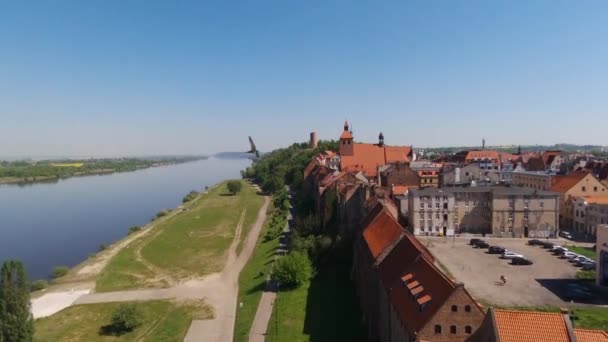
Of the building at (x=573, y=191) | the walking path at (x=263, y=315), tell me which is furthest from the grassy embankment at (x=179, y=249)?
the building at (x=573, y=191)

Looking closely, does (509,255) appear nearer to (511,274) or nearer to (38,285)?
(511,274)

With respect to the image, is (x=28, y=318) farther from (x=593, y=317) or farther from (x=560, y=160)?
(x=560, y=160)

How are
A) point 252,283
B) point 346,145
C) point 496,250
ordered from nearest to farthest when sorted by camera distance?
1. point 496,250
2. point 252,283
3. point 346,145

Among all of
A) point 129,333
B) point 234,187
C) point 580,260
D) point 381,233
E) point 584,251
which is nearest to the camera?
point 381,233

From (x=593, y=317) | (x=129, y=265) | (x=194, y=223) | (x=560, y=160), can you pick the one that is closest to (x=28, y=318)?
(x=129, y=265)

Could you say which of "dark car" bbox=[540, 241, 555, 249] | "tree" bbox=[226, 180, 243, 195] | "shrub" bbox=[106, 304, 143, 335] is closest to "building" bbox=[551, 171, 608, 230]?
"dark car" bbox=[540, 241, 555, 249]

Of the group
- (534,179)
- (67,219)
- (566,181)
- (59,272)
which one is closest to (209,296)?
(59,272)
